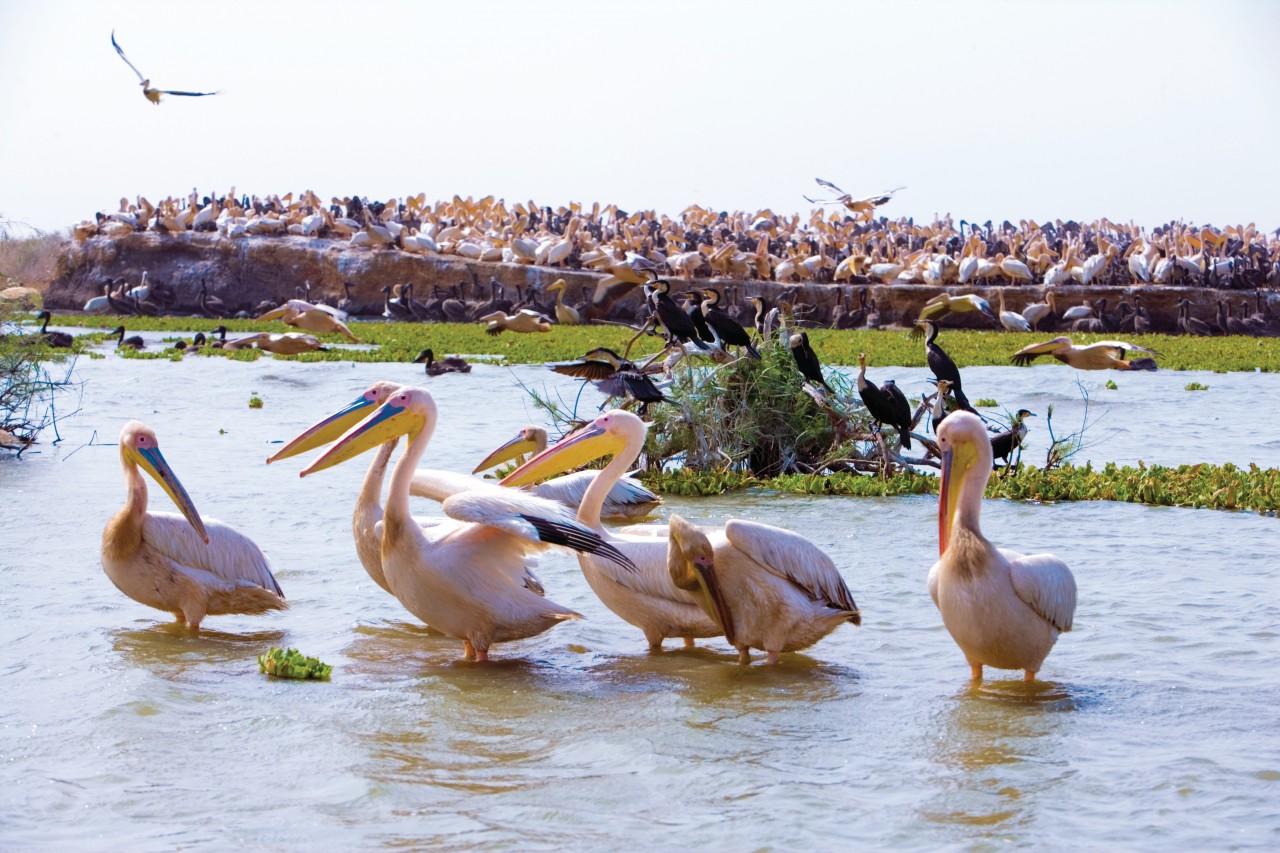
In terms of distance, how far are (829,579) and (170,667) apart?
7.23 ft

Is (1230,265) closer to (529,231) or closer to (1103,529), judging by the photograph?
(529,231)

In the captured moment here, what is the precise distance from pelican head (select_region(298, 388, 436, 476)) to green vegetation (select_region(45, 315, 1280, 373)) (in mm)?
9715

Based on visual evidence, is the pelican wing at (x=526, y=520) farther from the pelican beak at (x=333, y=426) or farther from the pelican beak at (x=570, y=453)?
the pelican beak at (x=333, y=426)

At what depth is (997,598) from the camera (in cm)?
432

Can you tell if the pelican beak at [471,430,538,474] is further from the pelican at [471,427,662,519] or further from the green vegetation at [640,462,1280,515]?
the green vegetation at [640,462,1280,515]

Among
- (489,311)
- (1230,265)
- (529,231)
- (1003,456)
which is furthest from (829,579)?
(529,231)

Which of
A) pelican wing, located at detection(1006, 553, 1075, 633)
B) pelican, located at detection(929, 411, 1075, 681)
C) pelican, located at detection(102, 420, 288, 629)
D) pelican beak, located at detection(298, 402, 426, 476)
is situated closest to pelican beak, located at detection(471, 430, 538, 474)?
pelican beak, located at detection(298, 402, 426, 476)

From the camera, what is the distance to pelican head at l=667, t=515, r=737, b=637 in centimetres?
469

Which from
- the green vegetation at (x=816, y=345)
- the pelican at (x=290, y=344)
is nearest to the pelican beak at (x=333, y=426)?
the green vegetation at (x=816, y=345)

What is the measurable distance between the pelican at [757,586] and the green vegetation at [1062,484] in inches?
130

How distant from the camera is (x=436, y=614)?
15.9 ft

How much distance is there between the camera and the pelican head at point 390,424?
5168mm

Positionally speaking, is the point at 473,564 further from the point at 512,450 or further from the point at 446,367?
the point at 446,367

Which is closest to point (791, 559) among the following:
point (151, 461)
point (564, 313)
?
point (151, 461)
